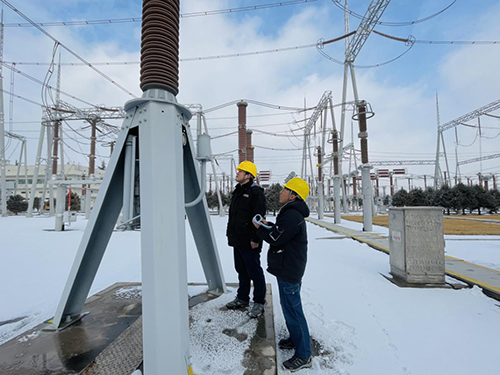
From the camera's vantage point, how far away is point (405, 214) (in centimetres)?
489

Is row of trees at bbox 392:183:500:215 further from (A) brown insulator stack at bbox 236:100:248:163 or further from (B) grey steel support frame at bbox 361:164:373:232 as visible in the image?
(A) brown insulator stack at bbox 236:100:248:163

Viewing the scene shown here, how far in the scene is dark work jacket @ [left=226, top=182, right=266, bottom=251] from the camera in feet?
11.5

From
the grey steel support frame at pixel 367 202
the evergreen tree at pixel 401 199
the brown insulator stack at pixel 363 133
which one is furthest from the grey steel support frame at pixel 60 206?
the evergreen tree at pixel 401 199

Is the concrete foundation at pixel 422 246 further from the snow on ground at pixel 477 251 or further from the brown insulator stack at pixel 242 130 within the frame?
the brown insulator stack at pixel 242 130

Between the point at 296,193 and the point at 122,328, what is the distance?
2.58 m

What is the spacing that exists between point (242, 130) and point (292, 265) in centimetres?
1572

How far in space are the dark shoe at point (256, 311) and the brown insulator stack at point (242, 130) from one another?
46.7 feet

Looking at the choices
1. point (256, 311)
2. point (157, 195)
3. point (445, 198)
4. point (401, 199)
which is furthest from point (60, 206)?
point (401, 199)

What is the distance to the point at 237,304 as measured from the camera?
3.56 metres

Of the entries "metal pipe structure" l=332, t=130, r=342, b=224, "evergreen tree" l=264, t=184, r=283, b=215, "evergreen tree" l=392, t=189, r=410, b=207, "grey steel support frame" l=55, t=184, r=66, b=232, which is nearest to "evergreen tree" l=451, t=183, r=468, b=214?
"evergreen tree" l=392, t=189, r=410, b=207

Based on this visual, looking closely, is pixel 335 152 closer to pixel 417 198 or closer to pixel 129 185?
pixel 129 185

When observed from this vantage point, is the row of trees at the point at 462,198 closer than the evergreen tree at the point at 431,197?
Yes

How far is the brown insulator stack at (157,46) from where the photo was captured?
246 cm

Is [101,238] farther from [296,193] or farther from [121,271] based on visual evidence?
[121,271]
